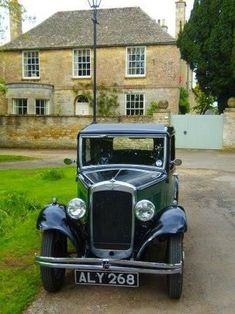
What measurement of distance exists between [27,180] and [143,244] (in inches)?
330

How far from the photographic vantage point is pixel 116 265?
184 inches

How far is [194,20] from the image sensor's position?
82.6 feet

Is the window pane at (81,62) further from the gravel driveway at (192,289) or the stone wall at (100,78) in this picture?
the gravel driveway at (192,289)

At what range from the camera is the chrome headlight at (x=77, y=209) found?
17.0ft

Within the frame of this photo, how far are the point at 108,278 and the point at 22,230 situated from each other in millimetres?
3168

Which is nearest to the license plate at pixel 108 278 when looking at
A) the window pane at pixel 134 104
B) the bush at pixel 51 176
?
the bush at pixel 51 176

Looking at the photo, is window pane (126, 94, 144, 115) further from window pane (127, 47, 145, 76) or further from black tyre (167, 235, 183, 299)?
black tyre (167, 235, 183, 299)

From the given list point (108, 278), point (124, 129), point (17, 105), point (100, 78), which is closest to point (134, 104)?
point (100, 78)

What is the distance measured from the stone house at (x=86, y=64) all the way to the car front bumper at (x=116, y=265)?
84.7ft

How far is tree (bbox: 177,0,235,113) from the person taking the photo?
2345 centimetres

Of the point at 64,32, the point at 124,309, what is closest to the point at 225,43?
the point at 64,32

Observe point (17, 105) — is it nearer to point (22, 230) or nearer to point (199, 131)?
point (199, 131)

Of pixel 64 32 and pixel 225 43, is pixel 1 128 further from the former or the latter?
pixel 225 43

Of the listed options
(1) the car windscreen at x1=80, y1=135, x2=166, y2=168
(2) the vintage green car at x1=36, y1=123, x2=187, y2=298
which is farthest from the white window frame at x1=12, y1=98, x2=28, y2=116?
(2) the vintage green car at x1=36, y1=123, x2=187, y2=298
